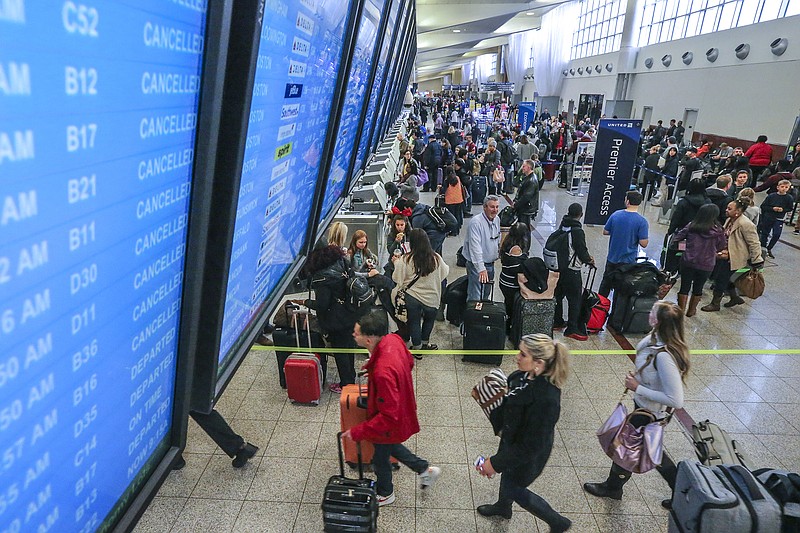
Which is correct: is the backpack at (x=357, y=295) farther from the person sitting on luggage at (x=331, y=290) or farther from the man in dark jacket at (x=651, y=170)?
the man in dark jacket at (x=651, y=170)

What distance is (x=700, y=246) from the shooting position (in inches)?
239

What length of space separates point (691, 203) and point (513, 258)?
3096 millimetres

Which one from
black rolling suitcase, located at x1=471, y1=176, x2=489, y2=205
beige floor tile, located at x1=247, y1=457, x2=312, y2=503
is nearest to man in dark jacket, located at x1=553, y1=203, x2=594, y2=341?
beige floor tile, located at x1=247, y1=457, x2=312, y2=503

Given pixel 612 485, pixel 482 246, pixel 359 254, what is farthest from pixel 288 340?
pixel 612 485

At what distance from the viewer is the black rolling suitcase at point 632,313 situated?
609cm

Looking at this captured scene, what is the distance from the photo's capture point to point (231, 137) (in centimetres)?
117

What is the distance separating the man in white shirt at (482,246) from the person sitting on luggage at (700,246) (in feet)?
7.96

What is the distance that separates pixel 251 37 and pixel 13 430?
899 mm

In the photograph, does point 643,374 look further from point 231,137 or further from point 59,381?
point 59,381

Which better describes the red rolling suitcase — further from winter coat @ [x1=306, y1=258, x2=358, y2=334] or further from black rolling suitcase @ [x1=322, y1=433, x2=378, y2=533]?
black rolling suitcase @ [x1=322, y1=433, x2=378, y2=533]

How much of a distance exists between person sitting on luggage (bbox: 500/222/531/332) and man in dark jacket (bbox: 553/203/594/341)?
46cm

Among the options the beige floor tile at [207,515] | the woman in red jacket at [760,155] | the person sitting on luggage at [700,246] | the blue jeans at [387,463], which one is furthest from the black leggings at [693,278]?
the woman in red jacket at [760,155]

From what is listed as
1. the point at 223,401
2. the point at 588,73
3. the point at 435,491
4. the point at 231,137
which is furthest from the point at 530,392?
the point at 588,73

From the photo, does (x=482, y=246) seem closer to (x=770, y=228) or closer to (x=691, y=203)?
(x=691, y=203)
